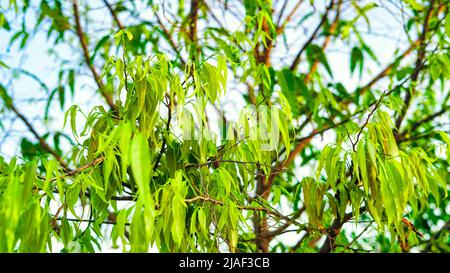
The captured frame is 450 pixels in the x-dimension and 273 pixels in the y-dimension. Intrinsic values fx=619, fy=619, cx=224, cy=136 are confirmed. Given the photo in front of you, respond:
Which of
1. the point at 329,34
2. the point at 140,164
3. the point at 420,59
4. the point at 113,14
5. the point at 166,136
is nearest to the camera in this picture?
the point at 140,164

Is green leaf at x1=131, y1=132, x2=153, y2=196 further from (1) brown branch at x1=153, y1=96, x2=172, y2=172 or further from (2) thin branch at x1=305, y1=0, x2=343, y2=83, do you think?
(2) thin branch at x1=305, y1=0, x2=343, y2=83

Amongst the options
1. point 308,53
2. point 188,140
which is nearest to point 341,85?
point 308,53

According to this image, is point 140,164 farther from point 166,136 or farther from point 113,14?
point 113,14

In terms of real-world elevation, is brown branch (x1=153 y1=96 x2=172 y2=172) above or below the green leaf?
above

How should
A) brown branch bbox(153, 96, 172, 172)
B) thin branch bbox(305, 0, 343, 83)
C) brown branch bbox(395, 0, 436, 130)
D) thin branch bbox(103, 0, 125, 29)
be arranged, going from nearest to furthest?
brown branch bbox(153, 96, 172, 172), brown branch bbox(395, 0, 436, 130), thin branch bbox(103, 0, 125, 29), thin branch bbox(305, 0, 343, 83)

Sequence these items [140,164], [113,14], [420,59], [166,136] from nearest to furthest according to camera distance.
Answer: [140,164]
[166,136]
[420,59]
[113,14]

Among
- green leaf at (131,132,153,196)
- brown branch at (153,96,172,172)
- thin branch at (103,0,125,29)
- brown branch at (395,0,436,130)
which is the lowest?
green leaf at (131,132,153,196)

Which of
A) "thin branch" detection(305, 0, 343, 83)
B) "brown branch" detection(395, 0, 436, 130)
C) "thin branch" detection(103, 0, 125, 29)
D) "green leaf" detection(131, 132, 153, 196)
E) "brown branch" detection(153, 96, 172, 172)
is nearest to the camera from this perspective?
"green leaf" detection(131, 132, 153, 196)

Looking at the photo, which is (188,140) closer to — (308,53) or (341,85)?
(341,85)

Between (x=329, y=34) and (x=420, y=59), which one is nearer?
(x=420, y=59)

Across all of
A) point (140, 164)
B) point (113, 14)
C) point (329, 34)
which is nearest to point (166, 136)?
point (140, 164)

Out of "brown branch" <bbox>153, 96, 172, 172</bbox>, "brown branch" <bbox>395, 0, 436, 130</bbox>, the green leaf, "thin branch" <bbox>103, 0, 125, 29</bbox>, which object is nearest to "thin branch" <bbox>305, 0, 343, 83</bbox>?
"brown branch" <bbox>395, 0, 436, 130</bbox>

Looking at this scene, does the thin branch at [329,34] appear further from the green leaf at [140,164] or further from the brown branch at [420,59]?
the green leaf at [140,164]

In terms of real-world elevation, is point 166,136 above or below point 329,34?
below
